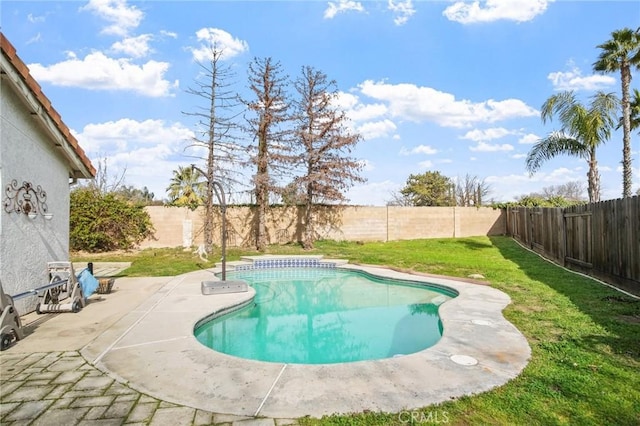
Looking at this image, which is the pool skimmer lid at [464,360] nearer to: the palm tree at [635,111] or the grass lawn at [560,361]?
the grass lawn at [560,361]

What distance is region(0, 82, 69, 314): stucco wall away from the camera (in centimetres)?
572

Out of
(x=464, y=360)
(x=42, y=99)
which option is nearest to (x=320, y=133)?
(x=42, y=99)

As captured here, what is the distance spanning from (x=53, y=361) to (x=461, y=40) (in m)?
16.1

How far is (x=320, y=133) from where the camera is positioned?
1744cm

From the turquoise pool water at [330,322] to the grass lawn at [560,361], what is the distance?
1.60 m

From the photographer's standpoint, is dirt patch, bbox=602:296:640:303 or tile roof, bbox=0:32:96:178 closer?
tile roof, bbox=0:32:96:178

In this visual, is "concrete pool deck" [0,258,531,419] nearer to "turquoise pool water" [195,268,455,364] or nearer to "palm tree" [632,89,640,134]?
"turquoise pool water" [195,268,455,364]

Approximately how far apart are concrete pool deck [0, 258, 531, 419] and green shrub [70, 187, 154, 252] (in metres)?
11.3

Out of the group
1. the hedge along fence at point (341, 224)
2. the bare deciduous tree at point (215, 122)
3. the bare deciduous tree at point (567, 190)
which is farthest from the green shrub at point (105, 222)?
the bare deciduous tree at point (567, 190)

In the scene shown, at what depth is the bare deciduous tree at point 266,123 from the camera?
53.0 ft

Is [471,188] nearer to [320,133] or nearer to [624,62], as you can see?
[320,133]

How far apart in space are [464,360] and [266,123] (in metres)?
14.0

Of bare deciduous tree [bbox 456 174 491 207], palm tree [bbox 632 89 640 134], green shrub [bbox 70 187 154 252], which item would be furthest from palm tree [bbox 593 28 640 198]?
bare deciduous tree [bbox 456 174 491 207]

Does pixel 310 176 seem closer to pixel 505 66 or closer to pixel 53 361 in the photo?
pixel 505 66
